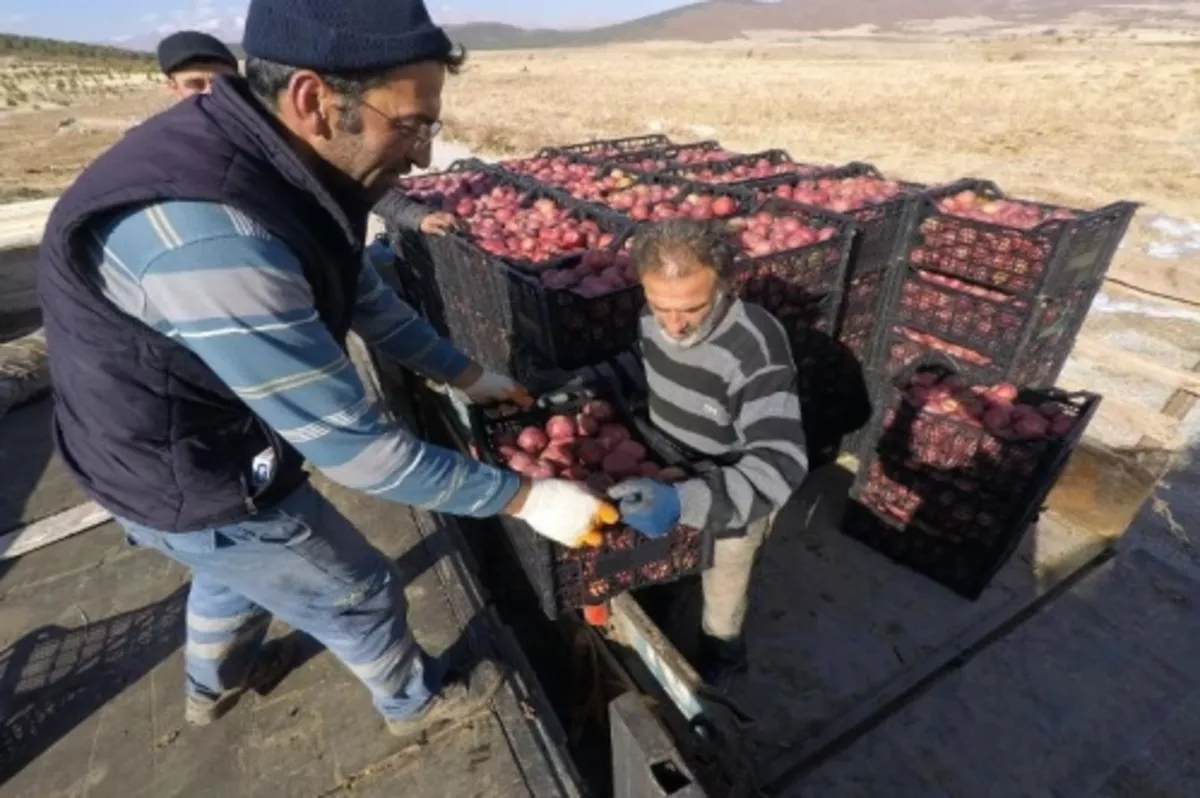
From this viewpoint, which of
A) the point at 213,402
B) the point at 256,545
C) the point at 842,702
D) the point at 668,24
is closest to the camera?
the point at 213,402

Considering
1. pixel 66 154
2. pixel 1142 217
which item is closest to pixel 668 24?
pixel 66 154

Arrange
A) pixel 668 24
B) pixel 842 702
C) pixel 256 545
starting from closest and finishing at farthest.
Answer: pixel 256 545
pixel 842 702
pixel 668 24

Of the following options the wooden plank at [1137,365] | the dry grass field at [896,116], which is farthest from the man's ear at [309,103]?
the dry grass field at [896,116]

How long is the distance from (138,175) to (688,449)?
7.54ft

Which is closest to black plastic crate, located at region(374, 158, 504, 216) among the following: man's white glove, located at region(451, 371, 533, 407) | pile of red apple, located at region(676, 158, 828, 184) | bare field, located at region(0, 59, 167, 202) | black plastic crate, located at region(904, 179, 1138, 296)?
pile of red apple, located at region(676, 158, 828, 184)

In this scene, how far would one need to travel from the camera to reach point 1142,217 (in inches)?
397

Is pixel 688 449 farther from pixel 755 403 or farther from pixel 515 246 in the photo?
pixel 515 246

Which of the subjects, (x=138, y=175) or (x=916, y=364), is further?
(x=916, y=364)

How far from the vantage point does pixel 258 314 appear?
5.12 feet

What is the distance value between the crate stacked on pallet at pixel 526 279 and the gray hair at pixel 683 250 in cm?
132

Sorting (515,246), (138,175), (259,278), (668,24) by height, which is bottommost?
(668,24)

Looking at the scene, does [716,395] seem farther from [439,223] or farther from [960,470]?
[439,223]

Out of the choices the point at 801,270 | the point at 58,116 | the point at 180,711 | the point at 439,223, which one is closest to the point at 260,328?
the point at 180,711

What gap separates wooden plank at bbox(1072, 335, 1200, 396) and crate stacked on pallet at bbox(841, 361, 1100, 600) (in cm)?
209
